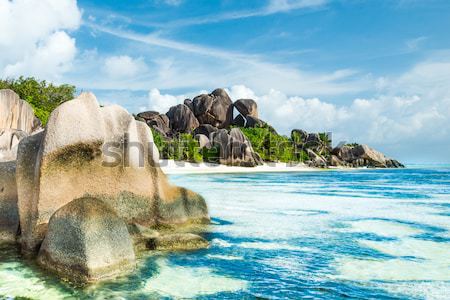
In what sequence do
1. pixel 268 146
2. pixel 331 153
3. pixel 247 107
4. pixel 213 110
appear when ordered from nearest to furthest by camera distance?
1. pixel 268 146
2. pixel 213 110
3. pixel 247 107
4. pixel 331 153

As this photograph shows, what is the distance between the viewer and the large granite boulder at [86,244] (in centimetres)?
538

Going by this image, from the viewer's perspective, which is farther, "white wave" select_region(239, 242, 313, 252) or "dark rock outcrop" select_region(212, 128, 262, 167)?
"dark rock outcrop" select_region(212, 128, 262, 167)

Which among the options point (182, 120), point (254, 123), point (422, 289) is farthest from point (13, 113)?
point (254, 123)

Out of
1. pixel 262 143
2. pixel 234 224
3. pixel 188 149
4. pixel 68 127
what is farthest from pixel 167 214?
pixel 262 143

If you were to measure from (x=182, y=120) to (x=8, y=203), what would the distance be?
57117 mm

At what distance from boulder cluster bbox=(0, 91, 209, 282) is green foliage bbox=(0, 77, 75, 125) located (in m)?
34.6

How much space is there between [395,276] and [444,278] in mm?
660

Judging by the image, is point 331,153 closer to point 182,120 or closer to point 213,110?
point 213,110

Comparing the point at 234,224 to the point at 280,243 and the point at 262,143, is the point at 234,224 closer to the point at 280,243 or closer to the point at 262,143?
the point at 280,243

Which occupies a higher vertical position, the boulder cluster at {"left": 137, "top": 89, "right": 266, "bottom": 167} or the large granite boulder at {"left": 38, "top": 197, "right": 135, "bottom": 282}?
the boulder cluster at {"left": 137, "top": 89, "right": 266, "bottom": 167}

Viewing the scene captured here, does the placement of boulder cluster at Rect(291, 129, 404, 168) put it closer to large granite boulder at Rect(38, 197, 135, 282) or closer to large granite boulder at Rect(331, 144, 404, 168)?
large granite boulder at Rect(331, 144, 404, 168)

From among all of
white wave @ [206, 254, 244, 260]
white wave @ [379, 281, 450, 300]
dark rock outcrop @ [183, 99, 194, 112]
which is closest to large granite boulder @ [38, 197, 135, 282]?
white wave @ [206, 254, 244, 260]

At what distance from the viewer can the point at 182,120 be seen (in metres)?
64.2

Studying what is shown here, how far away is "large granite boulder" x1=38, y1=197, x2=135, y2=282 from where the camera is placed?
5375 millimetres
